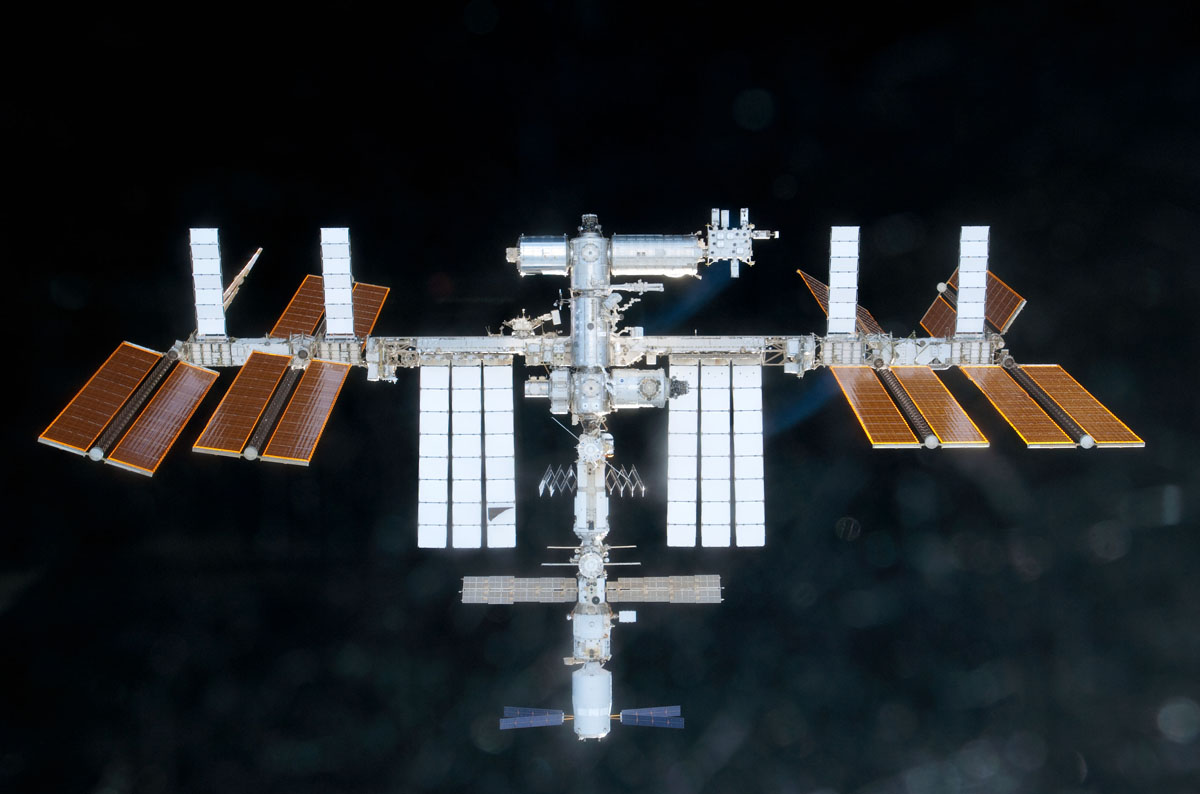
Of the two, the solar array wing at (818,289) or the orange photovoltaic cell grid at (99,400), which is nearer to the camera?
the orange photovoltaic cell grid at (99,400)

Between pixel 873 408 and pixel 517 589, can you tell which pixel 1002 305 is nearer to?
pixel 873 408

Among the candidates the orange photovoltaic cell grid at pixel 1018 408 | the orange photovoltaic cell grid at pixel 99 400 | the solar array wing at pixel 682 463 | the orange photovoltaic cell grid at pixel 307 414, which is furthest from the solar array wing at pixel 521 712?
the orange photovoltaic cell grid at pixel 1018 408

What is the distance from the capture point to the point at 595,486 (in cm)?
661

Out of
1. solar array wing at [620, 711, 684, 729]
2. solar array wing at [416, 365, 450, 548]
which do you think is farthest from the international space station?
solar array wing at [620, 711, 684, 729]

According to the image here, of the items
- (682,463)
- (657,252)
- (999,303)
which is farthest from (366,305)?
(999,303)

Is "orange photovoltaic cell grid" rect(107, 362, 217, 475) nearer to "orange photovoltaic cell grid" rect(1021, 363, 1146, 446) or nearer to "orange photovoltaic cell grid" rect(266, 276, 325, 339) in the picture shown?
"orange photovoltaic cell grid" rect(266, 276, 325, 339)

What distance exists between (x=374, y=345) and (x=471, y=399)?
2.57 feet

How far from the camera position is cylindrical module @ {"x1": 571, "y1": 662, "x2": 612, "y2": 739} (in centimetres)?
669

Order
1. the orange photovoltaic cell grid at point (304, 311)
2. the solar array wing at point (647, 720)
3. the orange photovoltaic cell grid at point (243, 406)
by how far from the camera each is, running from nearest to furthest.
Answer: the orange photovoltaic cell grid at point (243, 406) → the orange photovoltaic cell grid at point (304, 311) → the solar array wing at point (647, 720)

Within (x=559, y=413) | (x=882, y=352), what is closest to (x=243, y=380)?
(x=559, y=413)

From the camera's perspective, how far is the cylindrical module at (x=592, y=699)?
22.0 feet

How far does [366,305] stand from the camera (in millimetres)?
7031

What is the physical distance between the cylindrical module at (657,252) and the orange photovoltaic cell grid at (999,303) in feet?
6.72

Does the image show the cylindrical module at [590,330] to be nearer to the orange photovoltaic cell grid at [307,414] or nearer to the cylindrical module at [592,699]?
the orange photovoltaic cell grid at [307,414]
